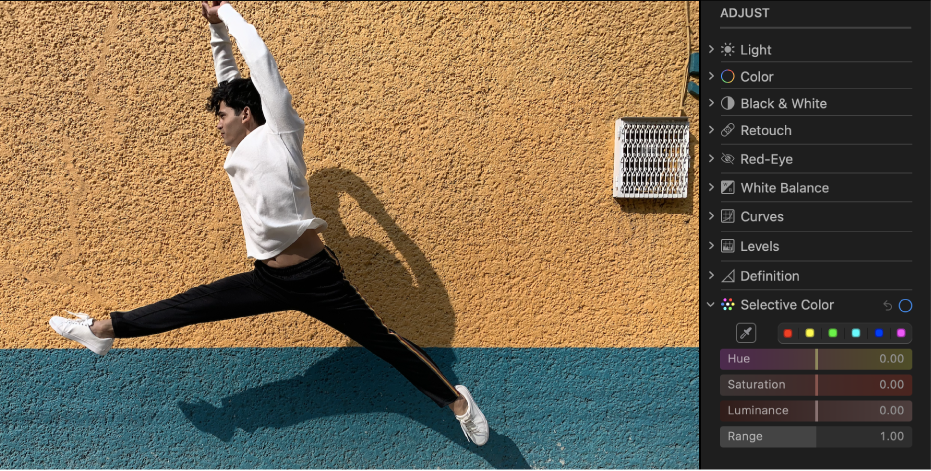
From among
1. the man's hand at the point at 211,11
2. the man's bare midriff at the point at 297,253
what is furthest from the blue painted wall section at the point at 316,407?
the man's hand at the point at 211,11

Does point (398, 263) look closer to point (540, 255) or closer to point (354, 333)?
point (354, 333)

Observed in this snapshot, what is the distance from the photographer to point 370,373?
9.04 ft

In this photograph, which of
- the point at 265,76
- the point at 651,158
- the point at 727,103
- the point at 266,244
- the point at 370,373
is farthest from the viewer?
the point at 370,373

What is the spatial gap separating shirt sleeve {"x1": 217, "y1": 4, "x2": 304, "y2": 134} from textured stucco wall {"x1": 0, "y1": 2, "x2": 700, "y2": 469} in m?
0.60

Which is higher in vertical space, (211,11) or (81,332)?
(211,11)

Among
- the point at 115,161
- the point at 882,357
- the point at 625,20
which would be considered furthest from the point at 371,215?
the point at 882,357

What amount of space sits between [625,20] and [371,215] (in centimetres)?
165

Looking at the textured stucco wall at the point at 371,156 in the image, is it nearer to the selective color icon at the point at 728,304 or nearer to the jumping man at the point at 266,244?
the selective color icon at the point at 728,304

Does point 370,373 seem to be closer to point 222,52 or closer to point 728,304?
point 222,52

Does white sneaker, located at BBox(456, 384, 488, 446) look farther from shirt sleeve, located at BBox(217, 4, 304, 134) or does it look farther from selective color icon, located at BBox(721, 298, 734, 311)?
shirt sleeve, located at BBox(217, 4, 304, 134)

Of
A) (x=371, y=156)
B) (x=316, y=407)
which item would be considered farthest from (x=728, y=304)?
(x=316, y=407)

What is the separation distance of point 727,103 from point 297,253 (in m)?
2.12

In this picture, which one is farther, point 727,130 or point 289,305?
point 727,130

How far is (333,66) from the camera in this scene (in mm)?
2652
